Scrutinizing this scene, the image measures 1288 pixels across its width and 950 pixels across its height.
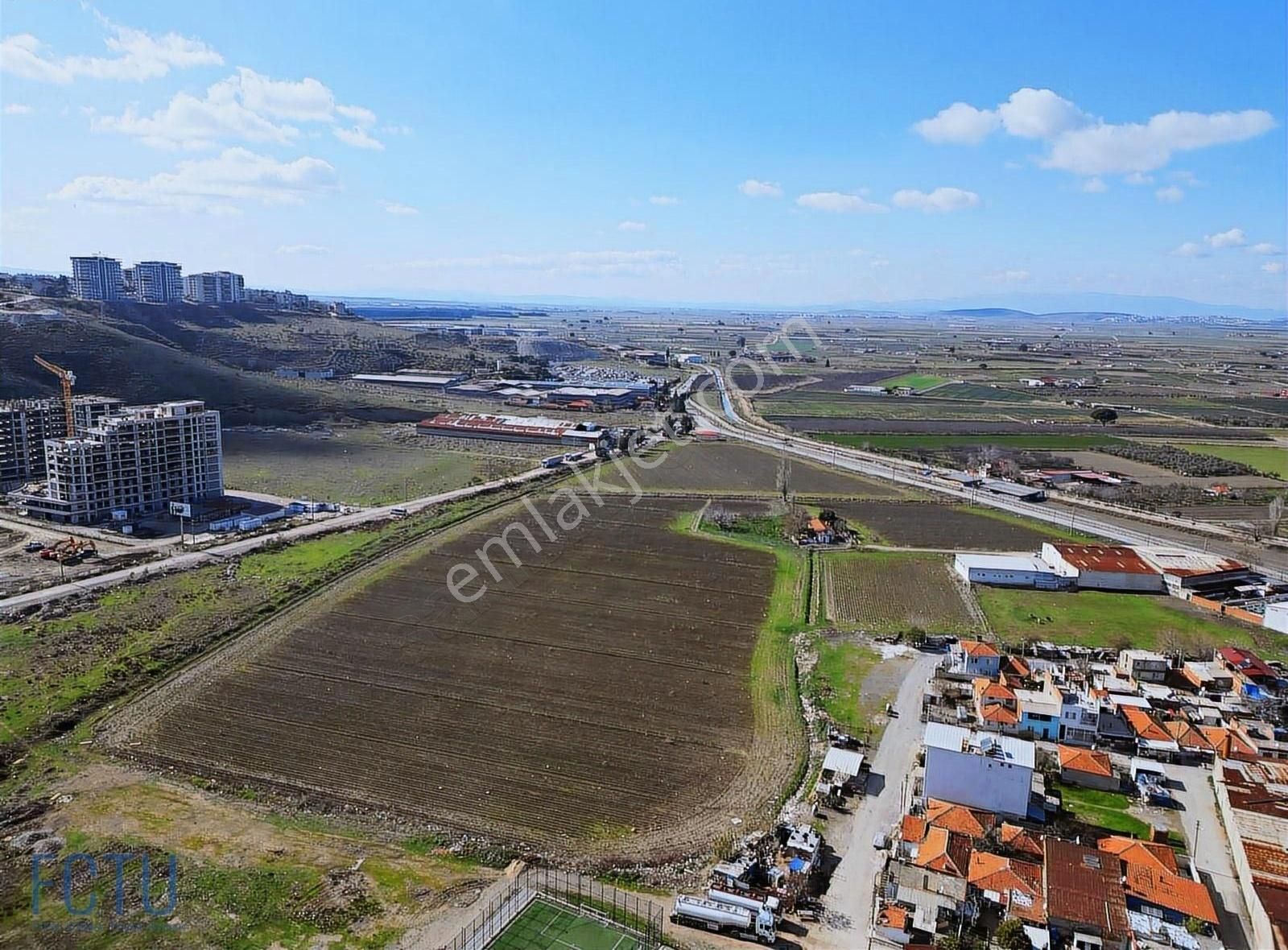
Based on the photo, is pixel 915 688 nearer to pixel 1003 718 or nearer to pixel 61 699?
pixel 1003 718

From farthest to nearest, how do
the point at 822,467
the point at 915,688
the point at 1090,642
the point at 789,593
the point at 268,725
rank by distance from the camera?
the point at 822,467
the point at 789,593
the point at 1090,642
the point at 915,688
the point at 268,725

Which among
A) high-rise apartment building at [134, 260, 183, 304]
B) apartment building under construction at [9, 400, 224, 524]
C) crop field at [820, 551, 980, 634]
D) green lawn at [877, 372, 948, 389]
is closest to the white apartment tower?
high-rise apartment building at [134, 260, 183, 304]

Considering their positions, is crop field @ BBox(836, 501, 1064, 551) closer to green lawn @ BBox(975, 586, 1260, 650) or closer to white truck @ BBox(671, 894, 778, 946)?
green lawn @ BBox(975, 586, 1260, 650)

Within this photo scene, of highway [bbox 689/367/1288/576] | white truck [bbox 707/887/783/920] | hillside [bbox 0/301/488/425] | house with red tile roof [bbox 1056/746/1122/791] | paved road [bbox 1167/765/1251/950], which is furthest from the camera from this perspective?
hillside [bbox 0/301/488/425]

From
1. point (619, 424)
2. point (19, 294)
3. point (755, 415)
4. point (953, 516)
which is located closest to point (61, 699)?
point (953, 516)

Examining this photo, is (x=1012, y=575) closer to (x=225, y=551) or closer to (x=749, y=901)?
(x=749, y=901)

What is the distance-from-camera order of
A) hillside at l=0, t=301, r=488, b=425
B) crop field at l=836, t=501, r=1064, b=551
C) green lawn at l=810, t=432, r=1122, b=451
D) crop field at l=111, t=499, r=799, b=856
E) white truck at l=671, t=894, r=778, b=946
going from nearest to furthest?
white truck at l=671, t=894, r=778, b=946 < crop field at l=111, t=499, r=799, b=856 < crop field at l=836, t=501, r=1064, b=551 < green lawn at l=810, t=432, r=1122, b=451 < hillside at l=0, t=301, r=488, b=425

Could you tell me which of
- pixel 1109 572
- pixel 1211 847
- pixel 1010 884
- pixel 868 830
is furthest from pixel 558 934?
pixel 1109 572
